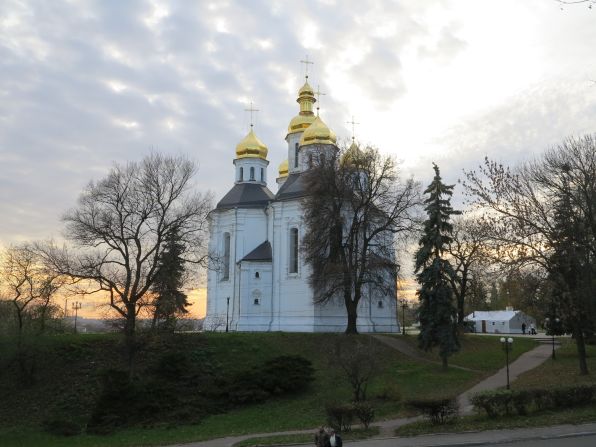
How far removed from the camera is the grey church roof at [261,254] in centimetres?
3891

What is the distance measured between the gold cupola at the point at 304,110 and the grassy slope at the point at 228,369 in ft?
64.8

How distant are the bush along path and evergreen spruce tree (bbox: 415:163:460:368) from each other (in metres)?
2.63

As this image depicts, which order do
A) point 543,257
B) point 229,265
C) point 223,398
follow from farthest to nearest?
point 229,265 < point 223,398 < point 543,257

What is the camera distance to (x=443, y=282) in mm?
26359

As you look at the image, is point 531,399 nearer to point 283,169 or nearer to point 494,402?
point 494,402

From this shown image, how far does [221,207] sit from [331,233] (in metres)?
14.2

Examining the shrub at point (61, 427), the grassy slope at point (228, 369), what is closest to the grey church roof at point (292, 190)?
the grassy slope at point (228, 369)

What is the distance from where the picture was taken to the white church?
3609cm

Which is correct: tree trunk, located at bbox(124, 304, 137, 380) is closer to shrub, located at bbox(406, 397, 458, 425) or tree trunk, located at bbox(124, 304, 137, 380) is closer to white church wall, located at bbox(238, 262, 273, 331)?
shrub, located at bbox(406, 397, 458, 425)

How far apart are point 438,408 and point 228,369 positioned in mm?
13344

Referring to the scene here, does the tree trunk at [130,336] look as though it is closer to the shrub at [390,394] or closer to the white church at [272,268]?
the shrub at [390,394]

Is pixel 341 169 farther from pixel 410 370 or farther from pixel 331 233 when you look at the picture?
pixel 410 370

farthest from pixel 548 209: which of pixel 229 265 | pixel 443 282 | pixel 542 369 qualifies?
pixel 229 265

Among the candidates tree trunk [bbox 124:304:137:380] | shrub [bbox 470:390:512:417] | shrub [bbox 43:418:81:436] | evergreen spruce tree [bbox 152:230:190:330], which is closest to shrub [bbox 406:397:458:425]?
shrub [bbox 470:390:512:417]
